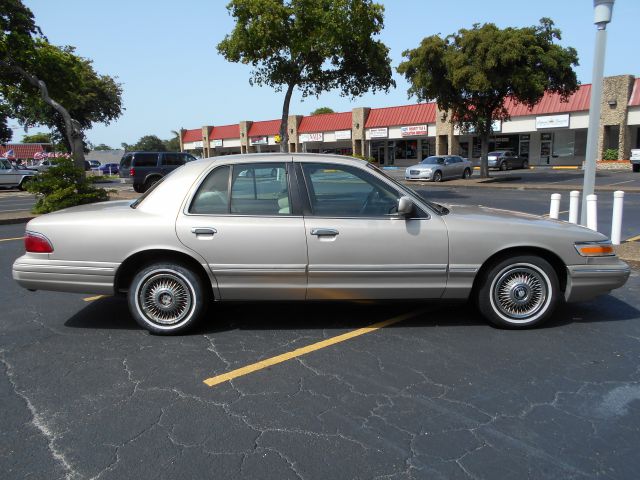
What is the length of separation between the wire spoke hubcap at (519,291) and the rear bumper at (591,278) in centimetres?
23

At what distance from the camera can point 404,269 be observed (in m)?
4.49

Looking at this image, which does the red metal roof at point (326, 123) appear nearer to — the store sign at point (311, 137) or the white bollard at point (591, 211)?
the store sign at point (311, 137)

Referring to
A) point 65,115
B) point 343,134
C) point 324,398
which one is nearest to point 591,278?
point 324,398

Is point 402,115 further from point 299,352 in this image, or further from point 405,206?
point 299,352

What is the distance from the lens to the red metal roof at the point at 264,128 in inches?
2193

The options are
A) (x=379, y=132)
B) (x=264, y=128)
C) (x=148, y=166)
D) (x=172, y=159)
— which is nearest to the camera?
(x=148, y=166)

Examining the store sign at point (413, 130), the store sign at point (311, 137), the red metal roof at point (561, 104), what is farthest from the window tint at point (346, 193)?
the store sign at point (311, 137)

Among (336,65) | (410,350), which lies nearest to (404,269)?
(410,350)

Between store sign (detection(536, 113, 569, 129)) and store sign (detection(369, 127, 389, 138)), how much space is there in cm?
1355

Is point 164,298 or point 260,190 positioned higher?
point 260,190

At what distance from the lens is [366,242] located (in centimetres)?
443

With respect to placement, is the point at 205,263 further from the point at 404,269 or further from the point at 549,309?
the point at 549,309

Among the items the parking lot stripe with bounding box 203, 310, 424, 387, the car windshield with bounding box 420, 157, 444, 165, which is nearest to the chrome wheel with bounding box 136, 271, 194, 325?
the parking lot stripe with bounding box 203, 310, 424, 387

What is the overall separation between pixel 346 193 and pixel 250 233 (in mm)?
940
